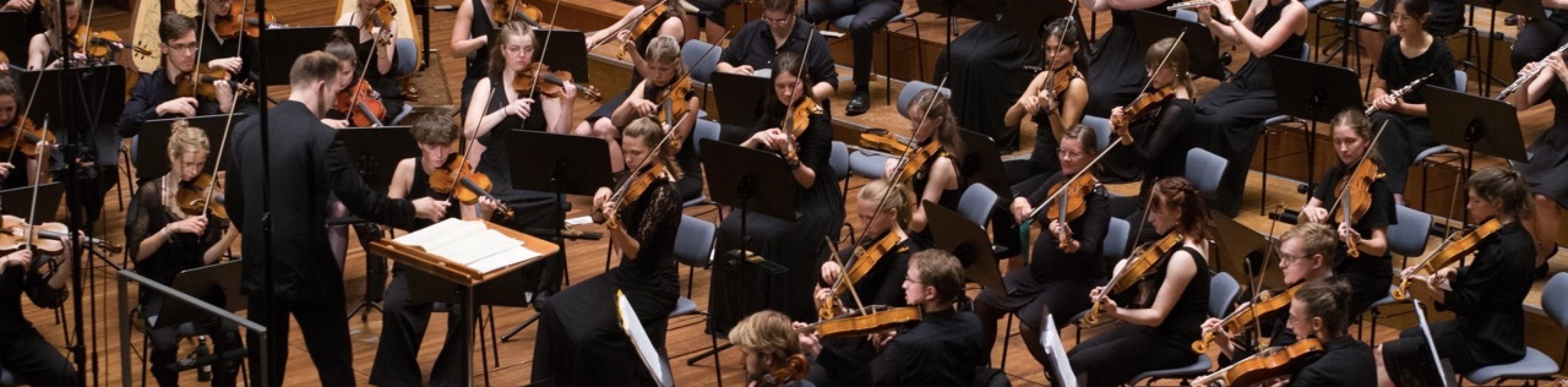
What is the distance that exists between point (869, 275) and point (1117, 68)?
2226 mm

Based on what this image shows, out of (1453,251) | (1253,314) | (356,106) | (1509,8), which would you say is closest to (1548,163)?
(1509,8)

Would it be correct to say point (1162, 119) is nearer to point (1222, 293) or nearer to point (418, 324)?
point (1222, 293)

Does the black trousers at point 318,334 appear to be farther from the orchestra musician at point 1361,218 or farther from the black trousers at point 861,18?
the black trousers at point 861,18

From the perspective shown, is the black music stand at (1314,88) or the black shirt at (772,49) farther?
the black shirt at (772,49)

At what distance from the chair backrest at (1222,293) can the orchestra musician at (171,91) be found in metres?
3.76

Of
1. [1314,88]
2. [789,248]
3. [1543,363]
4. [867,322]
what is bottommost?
[789,248]

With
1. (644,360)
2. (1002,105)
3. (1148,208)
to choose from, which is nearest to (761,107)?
(1002,105)

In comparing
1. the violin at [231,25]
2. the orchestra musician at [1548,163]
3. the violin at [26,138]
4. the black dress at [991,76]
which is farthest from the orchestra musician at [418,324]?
the orchestra musician at [1548,163]

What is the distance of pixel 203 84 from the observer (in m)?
7.13

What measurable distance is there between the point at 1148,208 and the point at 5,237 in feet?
10.4

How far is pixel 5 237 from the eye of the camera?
5.06 meters

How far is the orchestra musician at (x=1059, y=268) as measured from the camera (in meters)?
5.75

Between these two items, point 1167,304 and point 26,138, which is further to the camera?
point 26,138

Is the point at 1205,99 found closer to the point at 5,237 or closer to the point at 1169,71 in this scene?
the point at 1169,71
